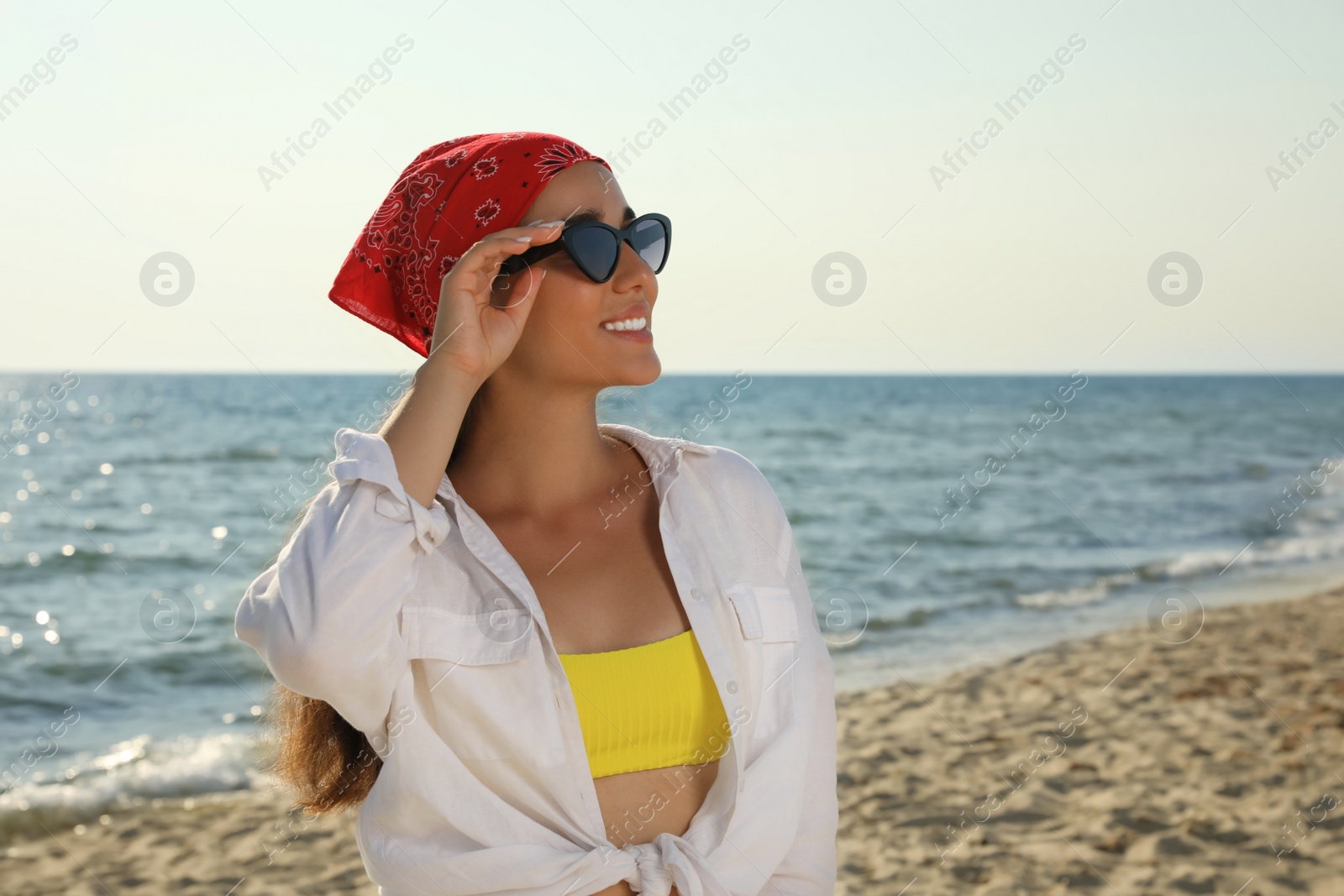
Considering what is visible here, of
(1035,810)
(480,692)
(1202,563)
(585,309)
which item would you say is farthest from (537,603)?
(1202,563)

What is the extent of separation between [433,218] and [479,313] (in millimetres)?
416

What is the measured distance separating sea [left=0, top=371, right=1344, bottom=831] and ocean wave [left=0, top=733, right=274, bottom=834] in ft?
0.06

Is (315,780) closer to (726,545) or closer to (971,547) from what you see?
(726,545)

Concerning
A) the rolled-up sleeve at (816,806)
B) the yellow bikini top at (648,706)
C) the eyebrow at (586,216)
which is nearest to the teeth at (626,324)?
the eyebrow at (586,216)

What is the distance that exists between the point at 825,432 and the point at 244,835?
27.7 meters

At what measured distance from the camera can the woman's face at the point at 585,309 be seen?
252 cm

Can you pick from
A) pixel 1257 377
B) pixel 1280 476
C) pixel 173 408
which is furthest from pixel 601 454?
pixel 1257 377

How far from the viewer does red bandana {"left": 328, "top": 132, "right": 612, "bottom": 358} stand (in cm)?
250

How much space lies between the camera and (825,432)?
32.5 meters

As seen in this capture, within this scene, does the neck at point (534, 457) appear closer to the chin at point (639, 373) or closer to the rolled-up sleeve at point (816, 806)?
the chin at point (639, 373)

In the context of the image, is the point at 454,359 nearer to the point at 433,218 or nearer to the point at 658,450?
the point at 433,218

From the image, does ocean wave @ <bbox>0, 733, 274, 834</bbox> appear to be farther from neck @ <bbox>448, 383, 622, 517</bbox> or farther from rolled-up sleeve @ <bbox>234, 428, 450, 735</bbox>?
rolled-up sleeve @ <bbox>234, 428, 450, 735</bbox>

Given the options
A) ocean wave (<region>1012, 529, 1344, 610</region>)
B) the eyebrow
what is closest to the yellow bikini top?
the eyebrow

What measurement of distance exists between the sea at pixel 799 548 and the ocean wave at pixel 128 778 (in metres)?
0.02
